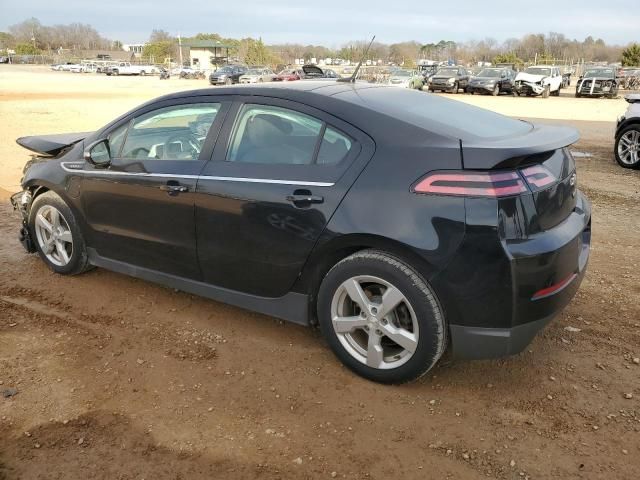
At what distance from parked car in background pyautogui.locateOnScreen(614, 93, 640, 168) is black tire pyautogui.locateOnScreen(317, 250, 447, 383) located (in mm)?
7920

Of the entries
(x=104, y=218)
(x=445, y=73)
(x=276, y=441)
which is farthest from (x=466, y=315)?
(x=445, y=73)

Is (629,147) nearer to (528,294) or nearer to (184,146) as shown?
(528,294)

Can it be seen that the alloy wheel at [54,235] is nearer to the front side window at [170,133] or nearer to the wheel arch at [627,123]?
the front side window at [170,133]

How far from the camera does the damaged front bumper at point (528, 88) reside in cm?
2939

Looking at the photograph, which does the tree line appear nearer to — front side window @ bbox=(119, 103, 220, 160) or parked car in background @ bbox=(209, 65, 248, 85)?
parked car in background @ bbox=(209, 65, 248, 85)

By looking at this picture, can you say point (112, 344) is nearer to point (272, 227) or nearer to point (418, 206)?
point (272, 227)

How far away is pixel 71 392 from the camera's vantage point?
3033 mm

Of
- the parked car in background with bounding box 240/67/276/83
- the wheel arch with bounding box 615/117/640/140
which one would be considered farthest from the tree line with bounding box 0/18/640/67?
the wheel arch with bounding box 615/117/640/140

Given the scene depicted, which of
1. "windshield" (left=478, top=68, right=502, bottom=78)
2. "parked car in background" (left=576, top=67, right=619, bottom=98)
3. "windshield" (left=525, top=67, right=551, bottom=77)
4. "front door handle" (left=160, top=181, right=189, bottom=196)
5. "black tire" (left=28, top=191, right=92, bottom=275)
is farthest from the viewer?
"windshield" (left=478, top=68, right=502, bottom=78)

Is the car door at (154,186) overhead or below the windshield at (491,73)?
below

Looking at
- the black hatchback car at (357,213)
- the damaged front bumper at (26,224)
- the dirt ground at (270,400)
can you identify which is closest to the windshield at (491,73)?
the dirt ground at (270,400)

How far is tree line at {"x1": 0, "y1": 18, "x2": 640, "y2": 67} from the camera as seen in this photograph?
267 ft

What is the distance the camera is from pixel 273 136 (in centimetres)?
332

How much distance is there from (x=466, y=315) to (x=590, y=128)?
14930 millimetres
